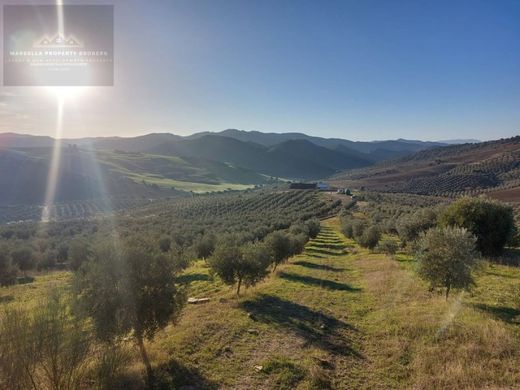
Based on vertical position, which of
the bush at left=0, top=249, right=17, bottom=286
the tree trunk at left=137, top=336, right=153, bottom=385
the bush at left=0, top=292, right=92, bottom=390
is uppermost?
the bush at left=0, top=292, right=92, bottom=390

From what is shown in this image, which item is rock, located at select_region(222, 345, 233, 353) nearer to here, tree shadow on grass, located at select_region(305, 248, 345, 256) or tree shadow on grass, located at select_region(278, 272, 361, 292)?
tree shadow on grass, located at select_region(278, 272, 361, 292)

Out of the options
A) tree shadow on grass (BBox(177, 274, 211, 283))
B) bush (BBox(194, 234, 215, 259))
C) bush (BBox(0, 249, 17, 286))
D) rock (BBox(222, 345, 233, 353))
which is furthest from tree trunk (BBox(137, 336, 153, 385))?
bush (BBox(194, 234, 215, 259))

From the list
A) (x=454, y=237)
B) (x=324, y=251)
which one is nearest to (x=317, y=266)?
(x=324, y=251)

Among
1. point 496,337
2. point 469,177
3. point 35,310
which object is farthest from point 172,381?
point 469,177

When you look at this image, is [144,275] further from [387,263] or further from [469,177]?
[469,177]

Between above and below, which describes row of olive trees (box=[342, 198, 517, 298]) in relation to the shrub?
above

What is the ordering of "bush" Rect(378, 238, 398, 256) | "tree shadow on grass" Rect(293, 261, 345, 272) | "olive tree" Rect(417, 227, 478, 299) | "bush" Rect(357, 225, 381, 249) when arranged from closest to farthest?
"olive tree" Rect(417, 227, 478, 299) → "tree shadow on grass" Rect(293, 261, 345, 272) → "bush" Rect(378, 238, 398, 256) → "bush" Rect(357, 225, 381, 249)

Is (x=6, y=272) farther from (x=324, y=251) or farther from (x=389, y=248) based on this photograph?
(x=389, y=248)
